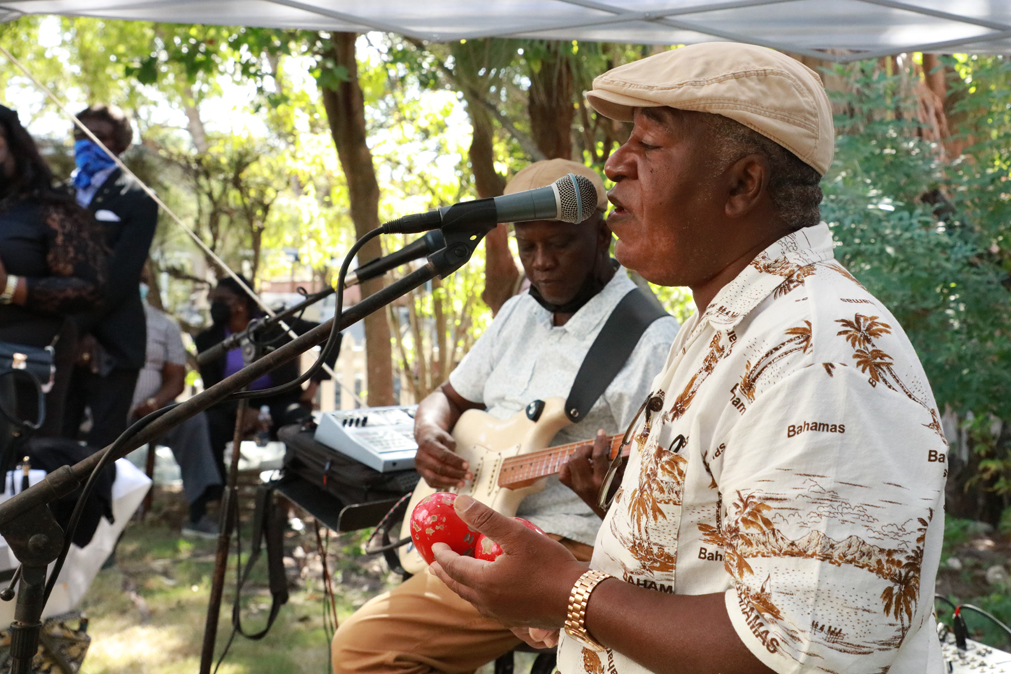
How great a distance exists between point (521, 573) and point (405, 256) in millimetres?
624

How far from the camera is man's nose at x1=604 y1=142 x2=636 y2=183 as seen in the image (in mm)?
1354

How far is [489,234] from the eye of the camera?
18.9 ft

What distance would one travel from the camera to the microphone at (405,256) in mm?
1547

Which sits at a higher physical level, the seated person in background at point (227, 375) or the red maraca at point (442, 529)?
the red maraca at point (442, 529)

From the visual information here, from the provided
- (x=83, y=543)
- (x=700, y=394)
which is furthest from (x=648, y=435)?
(x=83, y=543)

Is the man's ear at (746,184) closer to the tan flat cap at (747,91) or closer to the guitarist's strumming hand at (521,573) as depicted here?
the tan flat cap at (747,91)

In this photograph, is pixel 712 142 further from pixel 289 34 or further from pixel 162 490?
pixel 162 490

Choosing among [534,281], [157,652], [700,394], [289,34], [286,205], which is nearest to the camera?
[700,394]

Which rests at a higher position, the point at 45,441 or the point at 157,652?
the point at 45,441

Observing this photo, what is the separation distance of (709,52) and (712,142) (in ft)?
0.43

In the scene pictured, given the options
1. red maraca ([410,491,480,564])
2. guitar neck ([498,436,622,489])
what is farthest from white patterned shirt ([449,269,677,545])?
red maraca ([410,491,480,564])

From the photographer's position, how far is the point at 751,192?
1.27m

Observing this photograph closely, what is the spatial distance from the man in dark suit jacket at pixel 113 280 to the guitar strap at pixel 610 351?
301cm

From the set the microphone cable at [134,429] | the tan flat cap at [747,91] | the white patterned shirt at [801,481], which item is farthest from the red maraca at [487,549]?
the tan flat cap at [747,91]
